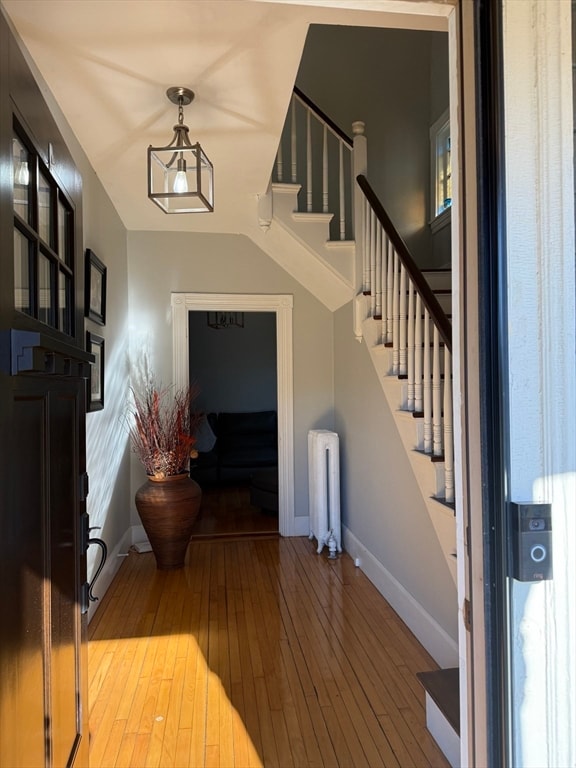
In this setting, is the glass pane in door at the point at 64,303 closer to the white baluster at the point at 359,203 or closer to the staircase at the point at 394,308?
the staircase at the point at 394,308

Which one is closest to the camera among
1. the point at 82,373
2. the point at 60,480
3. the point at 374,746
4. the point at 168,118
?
the point at 60,480

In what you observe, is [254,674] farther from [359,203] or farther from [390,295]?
[359,203]

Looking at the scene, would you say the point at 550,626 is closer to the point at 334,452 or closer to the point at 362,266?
the point at 362,266

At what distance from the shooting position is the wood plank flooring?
175 centimetres

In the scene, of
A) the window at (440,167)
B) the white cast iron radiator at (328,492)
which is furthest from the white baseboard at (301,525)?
the window at (440,167)

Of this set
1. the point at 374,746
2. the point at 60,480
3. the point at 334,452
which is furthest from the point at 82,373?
the point at 334,452

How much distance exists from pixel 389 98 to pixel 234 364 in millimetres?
3879

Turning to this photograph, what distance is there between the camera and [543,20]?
2.53 feet

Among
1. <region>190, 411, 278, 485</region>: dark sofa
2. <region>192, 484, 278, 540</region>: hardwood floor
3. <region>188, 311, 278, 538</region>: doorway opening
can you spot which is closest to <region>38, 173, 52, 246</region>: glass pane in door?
<region>192, 484, 278, 540</region>: hardwood floor

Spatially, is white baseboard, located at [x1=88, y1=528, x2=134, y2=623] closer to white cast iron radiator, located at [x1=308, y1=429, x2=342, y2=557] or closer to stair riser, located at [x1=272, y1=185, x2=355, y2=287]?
white cast iron radiator, located at [x1=308, y1=429, x2=342, y2=557]

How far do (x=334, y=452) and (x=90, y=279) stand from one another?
2.18m

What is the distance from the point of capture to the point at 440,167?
436 cm

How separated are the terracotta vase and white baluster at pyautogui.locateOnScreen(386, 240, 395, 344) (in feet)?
6.11

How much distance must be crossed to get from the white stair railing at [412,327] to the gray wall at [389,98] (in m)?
1.63
